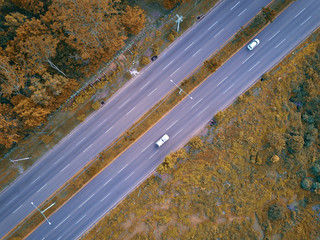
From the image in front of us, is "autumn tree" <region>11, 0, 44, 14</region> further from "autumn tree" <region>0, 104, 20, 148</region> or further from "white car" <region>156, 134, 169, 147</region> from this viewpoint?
"white car" <region>156, 134, 169, 147</region>

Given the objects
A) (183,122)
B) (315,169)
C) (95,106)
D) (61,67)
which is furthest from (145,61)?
(315,169)

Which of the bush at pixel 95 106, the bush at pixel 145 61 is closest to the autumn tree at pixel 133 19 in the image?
the bush at pixel 145 61

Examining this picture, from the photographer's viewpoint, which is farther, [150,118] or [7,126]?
[150,118]

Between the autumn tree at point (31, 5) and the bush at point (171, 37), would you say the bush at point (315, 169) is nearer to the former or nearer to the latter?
the bush at point (171, 37)

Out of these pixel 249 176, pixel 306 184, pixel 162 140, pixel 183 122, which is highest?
pixel 162 140

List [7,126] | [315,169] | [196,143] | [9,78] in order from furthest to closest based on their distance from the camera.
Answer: [315,169] → [196,143] → [7,126] → [9,78]

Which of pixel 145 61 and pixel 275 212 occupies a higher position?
pixel 145 61

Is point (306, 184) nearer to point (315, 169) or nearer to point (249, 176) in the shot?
point (315, 169)

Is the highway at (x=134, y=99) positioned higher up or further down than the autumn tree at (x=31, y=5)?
further down
